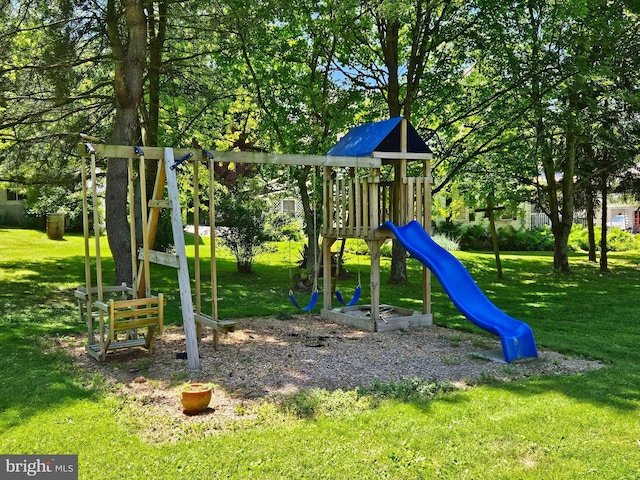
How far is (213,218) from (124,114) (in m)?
4.14

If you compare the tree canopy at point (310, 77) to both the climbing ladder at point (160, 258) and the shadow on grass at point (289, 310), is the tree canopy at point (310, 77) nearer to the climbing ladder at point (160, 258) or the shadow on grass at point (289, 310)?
the shadow on grass at point (289, 310)

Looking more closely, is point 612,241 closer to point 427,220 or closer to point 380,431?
point 427,220

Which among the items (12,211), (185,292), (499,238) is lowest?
(185,292)

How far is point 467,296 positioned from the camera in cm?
830

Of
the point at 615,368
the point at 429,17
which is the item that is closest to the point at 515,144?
the point at 429,17

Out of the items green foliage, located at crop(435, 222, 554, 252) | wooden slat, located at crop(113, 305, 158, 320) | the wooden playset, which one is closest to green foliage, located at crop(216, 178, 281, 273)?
the wooden playset

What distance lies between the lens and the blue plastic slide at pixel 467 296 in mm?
7426

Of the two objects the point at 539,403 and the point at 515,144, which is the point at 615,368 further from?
the point at 515,144

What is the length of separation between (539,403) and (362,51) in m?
11.7

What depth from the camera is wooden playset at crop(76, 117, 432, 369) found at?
23.1 feet

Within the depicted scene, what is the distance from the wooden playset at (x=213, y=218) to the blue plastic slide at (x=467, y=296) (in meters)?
0.51

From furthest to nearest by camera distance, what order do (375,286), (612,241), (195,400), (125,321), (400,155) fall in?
1. (612,241)
2. (400,155)
3. (375,286)
4. (125,321)
5. (195,400)

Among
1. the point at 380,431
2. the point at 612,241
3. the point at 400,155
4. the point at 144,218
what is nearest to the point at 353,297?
the point at 400,155

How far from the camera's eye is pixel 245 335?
355 inches
